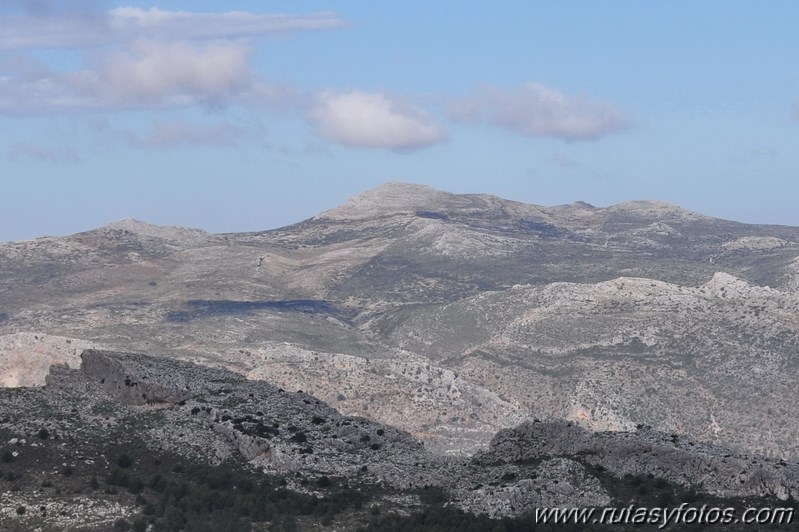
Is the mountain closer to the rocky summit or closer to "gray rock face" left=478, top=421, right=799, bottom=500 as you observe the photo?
the rocky summit

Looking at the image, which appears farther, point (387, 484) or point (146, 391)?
point (146, 391)

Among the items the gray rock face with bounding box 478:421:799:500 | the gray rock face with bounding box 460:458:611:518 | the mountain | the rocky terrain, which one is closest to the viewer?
the rocky terrain

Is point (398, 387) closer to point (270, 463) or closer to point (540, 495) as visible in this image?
point (270, 463)

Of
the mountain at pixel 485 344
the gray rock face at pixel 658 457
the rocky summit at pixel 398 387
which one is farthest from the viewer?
the mountain at pixel 485 344

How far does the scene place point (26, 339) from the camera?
118562mm

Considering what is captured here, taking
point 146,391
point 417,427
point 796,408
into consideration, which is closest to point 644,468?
point 146,391

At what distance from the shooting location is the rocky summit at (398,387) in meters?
44.5

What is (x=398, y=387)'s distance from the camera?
372 ft

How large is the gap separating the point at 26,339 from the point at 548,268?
322 feet

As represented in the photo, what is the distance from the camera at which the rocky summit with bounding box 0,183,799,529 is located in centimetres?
4447

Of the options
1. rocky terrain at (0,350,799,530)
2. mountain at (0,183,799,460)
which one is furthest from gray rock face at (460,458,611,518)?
mountain at (0,183,799,460)

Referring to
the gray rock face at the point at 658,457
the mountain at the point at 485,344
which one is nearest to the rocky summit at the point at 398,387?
the gray rock face at the point at 658,457

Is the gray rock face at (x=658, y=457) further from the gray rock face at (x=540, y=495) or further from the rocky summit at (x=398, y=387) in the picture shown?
the gray rock face at (x=540, y=495)

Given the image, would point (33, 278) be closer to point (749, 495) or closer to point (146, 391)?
point (146, 391)
